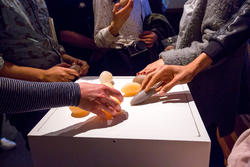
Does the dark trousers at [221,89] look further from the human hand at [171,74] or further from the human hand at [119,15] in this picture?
the human hand at [119,15]

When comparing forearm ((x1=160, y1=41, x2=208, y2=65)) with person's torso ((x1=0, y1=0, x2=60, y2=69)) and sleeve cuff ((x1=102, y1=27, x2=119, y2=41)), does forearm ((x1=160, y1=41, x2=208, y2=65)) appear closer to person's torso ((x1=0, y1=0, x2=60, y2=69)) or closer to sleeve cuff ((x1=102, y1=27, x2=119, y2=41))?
sleeve cuff ((x1=102, y1=27, x2=119, y2=41))

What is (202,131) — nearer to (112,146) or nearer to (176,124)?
(176,124)

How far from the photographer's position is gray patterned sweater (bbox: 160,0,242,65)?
69 cm

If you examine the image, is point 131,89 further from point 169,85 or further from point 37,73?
point 37,73

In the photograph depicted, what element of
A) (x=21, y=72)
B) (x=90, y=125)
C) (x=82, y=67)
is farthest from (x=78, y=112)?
(x=82, y=67)

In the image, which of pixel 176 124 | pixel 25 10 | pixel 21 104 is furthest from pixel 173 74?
pixel 25 10

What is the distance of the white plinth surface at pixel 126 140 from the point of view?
51 cm

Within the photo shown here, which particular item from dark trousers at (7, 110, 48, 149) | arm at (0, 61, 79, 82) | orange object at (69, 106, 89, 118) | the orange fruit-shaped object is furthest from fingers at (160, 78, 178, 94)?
dark trousers at (7, 110, 48, 149)

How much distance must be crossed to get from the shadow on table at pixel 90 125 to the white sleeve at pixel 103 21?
18.8 inches

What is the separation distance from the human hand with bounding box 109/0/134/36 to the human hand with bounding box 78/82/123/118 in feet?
1.50

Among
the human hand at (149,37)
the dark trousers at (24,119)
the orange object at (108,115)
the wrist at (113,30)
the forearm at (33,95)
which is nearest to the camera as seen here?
the forearm at (33,95)

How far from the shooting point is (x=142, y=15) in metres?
1.11

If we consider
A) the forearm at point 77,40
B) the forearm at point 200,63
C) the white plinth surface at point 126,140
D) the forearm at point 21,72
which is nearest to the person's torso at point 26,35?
the forearm at point 21,72

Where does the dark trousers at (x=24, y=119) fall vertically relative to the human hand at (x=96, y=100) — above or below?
below
